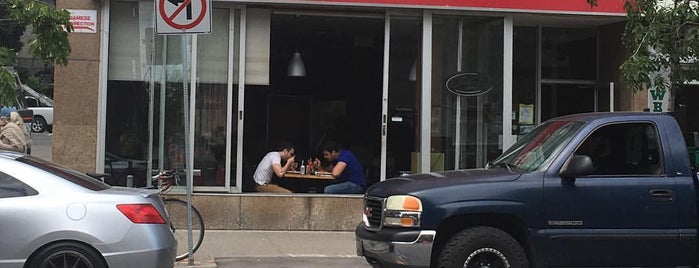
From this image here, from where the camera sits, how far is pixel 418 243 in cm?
587

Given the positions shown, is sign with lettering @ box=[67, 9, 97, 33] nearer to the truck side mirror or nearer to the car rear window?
the car rear window

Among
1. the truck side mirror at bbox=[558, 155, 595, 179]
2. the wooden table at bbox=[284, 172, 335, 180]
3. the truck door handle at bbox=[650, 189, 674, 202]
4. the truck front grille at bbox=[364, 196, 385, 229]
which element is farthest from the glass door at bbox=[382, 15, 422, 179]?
the truck door handle at bbox=[650, 189, 674, 202]

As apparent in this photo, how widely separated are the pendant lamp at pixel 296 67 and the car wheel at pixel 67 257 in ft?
24.8

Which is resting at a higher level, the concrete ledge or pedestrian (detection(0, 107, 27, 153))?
pedestrian (detection(0, 107, 27, 153))

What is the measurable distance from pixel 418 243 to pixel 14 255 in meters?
3.20

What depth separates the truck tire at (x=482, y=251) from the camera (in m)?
5.92

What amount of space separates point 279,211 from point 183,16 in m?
3.85

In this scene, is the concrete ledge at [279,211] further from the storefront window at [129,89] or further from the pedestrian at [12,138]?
the pedestrian at [12,138]

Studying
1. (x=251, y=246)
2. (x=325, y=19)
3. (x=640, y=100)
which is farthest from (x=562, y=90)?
(x=251, y=246)

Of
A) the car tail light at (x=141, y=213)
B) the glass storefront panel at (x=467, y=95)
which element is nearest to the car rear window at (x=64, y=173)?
the car tail light at (x=141, y=213)

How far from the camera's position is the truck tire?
19.4ft

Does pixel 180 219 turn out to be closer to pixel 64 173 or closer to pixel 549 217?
pixel 64 173

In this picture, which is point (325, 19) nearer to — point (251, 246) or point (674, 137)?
point (251, 246)

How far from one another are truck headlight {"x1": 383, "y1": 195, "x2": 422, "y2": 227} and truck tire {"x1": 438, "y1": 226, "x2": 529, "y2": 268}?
1.19 feet
